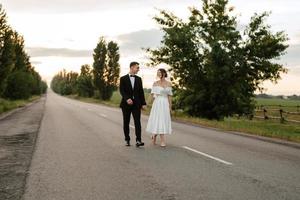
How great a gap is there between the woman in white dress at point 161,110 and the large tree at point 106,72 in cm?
5707

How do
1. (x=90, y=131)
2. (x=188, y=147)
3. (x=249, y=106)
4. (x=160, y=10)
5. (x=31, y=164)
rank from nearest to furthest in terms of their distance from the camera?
(x=31, y=164)
(x=188, y=147)
(x=90, y=131)
(x=249, y=106)
(x=160, y=10)

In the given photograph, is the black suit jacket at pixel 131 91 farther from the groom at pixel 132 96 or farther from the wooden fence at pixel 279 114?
the wooden fence at pixel 279 114

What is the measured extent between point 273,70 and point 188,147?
17.3 m

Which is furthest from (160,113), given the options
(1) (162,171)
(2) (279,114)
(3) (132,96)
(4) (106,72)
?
(4) (106,72)

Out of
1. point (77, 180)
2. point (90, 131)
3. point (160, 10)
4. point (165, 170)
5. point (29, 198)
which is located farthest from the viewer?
point (160, 10)

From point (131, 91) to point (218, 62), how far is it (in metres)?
15.4

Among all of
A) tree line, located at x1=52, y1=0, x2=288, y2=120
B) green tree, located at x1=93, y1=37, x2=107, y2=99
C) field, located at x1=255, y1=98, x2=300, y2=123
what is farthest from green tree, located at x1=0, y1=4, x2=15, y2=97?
green tree, located at x1=93, y1=37, x2=107, y2=99

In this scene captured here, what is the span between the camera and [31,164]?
27.2ft

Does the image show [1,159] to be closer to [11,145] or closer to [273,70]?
[11,145]

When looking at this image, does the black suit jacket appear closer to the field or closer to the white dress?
the white dress

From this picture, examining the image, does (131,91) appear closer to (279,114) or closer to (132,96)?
(132,96)

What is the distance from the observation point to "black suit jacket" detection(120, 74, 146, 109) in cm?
1119

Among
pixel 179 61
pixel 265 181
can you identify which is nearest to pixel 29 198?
pixel 265 181

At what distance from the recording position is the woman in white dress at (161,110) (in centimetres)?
1134
